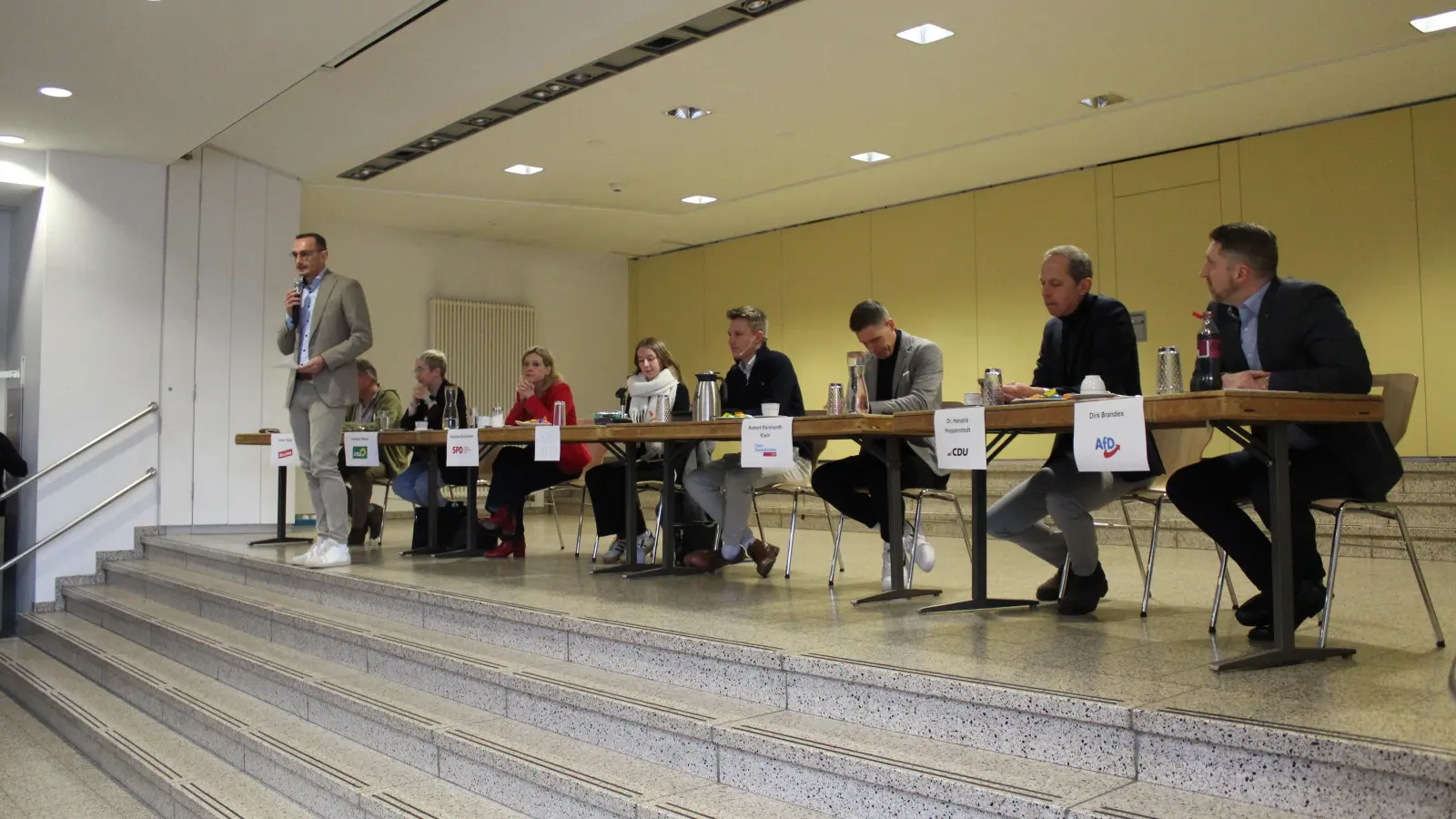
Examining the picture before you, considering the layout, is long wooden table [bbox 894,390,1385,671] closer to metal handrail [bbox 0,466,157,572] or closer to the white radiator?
metal handrail [bbox 0,466,157,572]

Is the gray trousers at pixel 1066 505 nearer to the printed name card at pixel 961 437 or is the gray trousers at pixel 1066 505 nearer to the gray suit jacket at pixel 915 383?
the printed name card at pixel 961 437

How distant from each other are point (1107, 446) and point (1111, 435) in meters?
0.03

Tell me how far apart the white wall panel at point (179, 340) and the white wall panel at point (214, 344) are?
4cm

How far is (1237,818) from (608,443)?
126 inches

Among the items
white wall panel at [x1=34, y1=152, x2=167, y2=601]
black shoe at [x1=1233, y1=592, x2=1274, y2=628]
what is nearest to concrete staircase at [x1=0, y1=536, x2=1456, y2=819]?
black shoe at [x1=1233, y1=592, x2=1274, y2=628]

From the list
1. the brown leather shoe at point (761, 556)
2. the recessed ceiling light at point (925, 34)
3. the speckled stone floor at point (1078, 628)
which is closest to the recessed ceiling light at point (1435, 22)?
the recessed ceiling light at point (925, 34)

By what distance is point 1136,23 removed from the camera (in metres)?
5.28

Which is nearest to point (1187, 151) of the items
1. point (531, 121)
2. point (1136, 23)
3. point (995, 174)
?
point (995, 174)

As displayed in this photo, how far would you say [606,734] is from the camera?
8.98 feet

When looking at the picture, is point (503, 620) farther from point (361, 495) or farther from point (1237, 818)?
point (361, 495)

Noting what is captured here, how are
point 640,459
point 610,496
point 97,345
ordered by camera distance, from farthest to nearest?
1. point 97,345
2. point 610,496
3. point 640,459

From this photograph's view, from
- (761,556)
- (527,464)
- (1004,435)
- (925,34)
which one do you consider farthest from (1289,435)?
(527,464)

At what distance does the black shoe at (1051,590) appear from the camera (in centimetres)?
354

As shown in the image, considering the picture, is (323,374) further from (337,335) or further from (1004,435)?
(1004,435)
